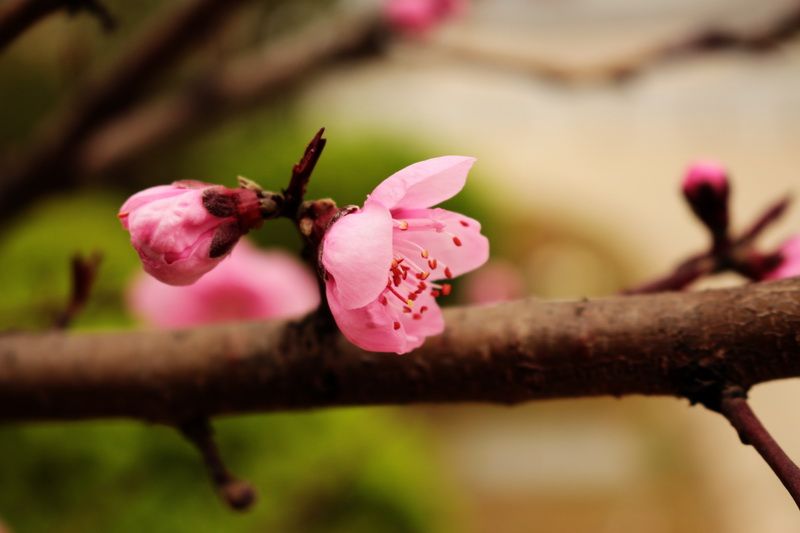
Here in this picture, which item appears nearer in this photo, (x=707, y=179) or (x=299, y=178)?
(x=299, y=178)

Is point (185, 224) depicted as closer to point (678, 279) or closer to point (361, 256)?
point (361, 256)

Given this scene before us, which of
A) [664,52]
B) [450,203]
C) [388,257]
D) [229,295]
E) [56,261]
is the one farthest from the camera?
[450,203]

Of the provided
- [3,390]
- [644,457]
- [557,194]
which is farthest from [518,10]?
[3,390]

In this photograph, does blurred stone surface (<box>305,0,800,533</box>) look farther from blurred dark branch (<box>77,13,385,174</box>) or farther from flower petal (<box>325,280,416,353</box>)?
flower petal (<box>325,280,416,353</box>)

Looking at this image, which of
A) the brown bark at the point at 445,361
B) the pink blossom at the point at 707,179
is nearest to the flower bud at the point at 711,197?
the pink blossom at the point at 707,179

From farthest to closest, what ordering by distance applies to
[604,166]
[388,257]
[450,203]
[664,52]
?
[604,166] < [450,203] < [664,52] < [388,257]

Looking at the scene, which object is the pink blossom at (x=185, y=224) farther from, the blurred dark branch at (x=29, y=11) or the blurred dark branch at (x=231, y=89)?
the blurred dark branch at (x=231, y=89)

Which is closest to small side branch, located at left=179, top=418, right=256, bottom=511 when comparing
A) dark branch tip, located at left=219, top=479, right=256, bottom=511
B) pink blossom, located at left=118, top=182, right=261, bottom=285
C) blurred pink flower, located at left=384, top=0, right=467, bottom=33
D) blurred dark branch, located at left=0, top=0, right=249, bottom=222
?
dark branch tip, located at left=219, top=479, right=256, bottom=511

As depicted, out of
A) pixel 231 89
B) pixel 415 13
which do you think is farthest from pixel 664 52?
pixel 231 89

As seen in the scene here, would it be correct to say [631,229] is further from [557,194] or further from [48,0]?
[48,0]
